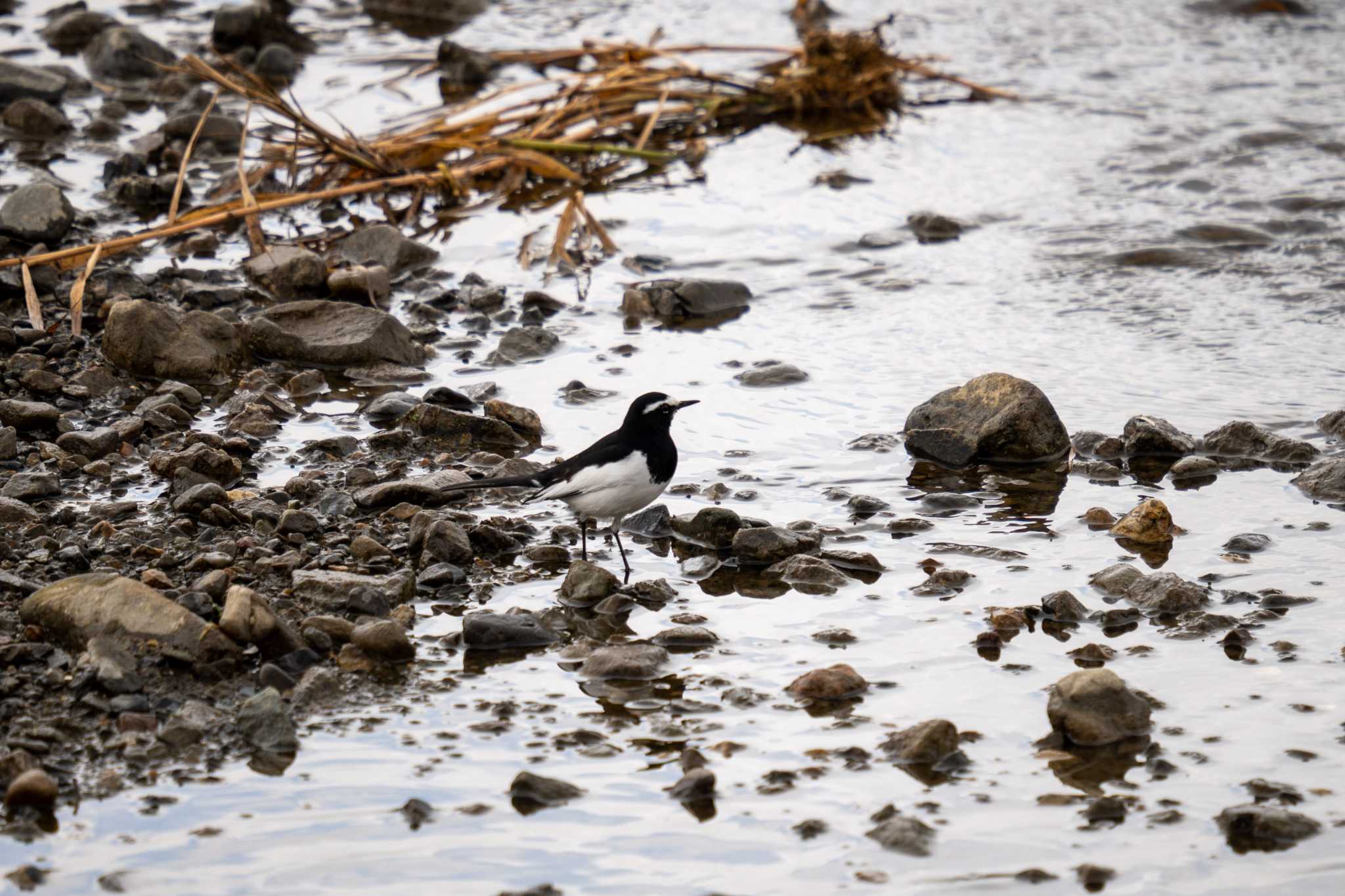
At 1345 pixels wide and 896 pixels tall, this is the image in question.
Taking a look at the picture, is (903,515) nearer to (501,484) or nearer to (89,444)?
(501,484)

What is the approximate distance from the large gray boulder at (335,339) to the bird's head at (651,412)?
7.85 feet

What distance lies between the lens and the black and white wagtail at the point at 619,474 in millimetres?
5867

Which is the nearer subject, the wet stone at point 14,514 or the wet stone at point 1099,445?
the wet stone at point 14,514

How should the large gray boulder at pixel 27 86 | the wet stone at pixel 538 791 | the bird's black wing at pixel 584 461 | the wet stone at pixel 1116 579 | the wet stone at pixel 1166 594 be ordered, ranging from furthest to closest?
the large gray boulder at pixel 27 86 < the bird's black wing at pixel 584 461 < the wet stone at pixel 1116 579 < the wet stone at pixel 1166 594 < the wet stone at pixel 538 791

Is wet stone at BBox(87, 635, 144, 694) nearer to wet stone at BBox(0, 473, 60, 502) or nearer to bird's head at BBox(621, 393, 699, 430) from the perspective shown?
wet stone at BBox(0, 473, 60, 502)

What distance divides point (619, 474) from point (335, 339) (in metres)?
3.05

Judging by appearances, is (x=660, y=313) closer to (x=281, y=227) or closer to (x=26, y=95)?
(x=281, y=227)

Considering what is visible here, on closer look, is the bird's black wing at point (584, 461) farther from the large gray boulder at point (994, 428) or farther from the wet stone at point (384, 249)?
the wet stone at point (384, 249)

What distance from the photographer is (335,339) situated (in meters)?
8.25

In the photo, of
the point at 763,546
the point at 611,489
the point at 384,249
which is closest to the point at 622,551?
the point at 611,489

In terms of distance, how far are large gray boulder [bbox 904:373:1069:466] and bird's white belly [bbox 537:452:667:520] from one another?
1.72 meters

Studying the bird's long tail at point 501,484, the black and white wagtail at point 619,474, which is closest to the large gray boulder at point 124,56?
the bird's long tail at point 501,484

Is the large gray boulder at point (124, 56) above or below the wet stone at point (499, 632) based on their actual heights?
above

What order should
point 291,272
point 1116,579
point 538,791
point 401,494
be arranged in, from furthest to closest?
point 291,272 < point 401,494 < point 1116,579 < point 538,791
